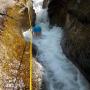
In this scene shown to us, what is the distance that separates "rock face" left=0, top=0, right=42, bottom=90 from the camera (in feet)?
26.2

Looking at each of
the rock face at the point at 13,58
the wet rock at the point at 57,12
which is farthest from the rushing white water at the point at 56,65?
the rock face at the point at 13,58

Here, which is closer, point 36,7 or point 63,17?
point 63,17

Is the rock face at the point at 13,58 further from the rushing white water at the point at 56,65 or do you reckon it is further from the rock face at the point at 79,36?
the rock face at the point at 79,36

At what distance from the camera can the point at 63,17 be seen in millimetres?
14008

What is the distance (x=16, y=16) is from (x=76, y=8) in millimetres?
2959

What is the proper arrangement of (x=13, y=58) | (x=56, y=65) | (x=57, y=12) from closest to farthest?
1. (x=13, y=58)
2. (x=56, y=65)
3. (x=57, y=12)

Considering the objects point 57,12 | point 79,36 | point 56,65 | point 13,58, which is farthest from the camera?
point 57,12

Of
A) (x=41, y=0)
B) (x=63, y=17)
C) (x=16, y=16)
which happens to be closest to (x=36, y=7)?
(x=41, y=0)

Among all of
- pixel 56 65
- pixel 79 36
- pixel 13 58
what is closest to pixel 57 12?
pixel 56 65

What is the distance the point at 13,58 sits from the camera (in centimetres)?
895

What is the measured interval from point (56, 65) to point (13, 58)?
2521 mm

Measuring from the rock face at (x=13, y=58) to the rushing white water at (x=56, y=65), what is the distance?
94cm

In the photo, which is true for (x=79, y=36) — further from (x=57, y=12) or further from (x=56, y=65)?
(x=57, y=12)

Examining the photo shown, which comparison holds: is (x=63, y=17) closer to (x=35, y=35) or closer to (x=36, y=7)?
(x=35, y=35)
